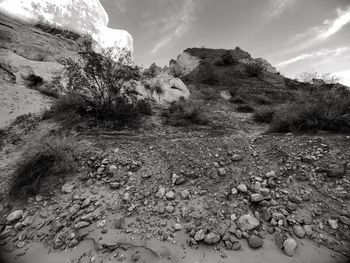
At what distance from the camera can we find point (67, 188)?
3057 mm

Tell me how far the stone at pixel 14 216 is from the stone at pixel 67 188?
2.18 ft

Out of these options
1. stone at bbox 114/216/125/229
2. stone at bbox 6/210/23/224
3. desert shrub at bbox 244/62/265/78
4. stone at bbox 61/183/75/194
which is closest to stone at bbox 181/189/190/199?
stone at bbox 114/216/125/229

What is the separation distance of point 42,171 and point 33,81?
861 centimetres

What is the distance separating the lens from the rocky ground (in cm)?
205

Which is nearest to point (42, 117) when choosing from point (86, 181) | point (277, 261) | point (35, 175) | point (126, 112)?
point (126, 112)

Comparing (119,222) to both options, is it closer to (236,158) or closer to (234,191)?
(234,191)

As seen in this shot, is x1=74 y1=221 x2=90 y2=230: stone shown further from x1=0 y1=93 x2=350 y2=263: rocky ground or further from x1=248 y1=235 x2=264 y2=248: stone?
x1=248 y1=235 x2=264 y2=248: stone

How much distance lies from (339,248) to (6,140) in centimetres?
807

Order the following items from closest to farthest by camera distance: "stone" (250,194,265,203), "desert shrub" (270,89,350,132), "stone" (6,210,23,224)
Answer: "stone" (250,194,265,203)
"stone" (6,210,23,224)
"desert shrub" (270,89,350,132)

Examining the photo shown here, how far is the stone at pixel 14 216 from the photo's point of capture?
2.64 m

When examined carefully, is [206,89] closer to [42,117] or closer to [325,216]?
[42,117]

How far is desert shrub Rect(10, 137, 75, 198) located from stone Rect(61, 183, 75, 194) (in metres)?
0.26

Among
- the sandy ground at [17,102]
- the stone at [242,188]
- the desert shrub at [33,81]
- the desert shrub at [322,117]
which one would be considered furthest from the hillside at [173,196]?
the desert shrub at [33,81]

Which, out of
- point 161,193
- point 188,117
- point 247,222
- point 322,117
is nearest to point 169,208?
point 161,193
